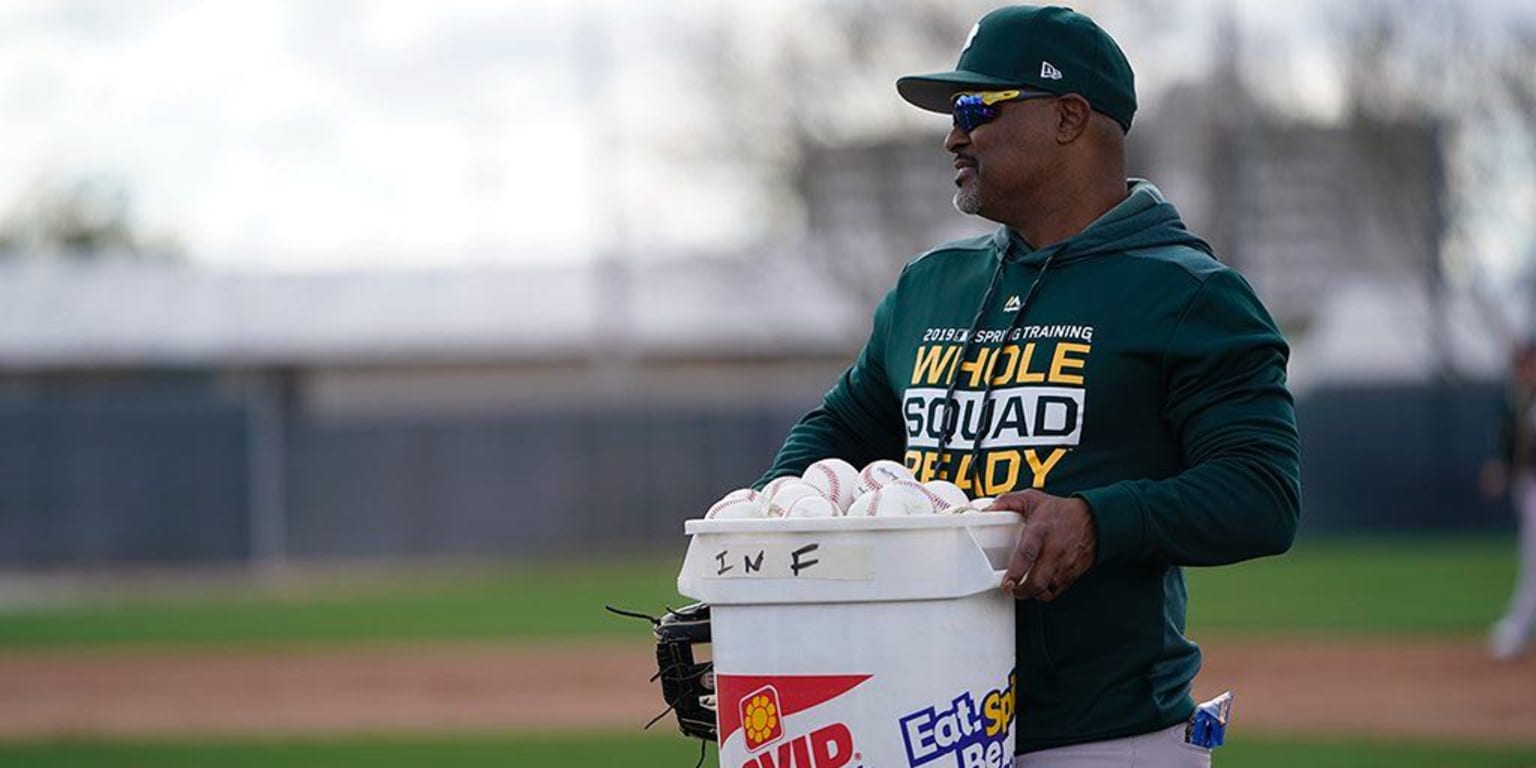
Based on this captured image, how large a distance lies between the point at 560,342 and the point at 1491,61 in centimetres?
1523

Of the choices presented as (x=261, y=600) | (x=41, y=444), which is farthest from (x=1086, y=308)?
(x=41, y=444)

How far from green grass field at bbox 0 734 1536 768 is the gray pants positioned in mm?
5826

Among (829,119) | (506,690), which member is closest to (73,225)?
(829,119)

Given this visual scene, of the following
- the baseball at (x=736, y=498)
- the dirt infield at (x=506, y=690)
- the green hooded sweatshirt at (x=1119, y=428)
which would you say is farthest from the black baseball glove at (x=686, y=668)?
the dirt infield at (x=506, y=690)

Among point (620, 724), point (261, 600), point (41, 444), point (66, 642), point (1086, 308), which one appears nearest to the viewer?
point (1086, 308)

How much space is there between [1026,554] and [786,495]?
34 centimetres

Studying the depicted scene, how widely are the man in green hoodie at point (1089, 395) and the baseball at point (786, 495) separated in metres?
0.27

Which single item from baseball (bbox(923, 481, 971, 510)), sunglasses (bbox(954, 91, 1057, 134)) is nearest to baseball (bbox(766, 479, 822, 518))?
baseball (bbox(923, 481, 971, 510))

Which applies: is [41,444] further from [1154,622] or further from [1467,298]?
[1154,622]

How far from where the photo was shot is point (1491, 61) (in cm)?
3119

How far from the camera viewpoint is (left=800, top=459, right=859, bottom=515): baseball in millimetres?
3053

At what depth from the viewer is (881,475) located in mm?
3006

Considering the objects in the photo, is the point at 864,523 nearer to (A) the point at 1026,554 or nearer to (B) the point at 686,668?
(A) the point at 1026,554

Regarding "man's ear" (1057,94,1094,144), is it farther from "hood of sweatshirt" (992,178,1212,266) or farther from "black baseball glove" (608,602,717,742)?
"black baseball glove" (608,602,717,742)
